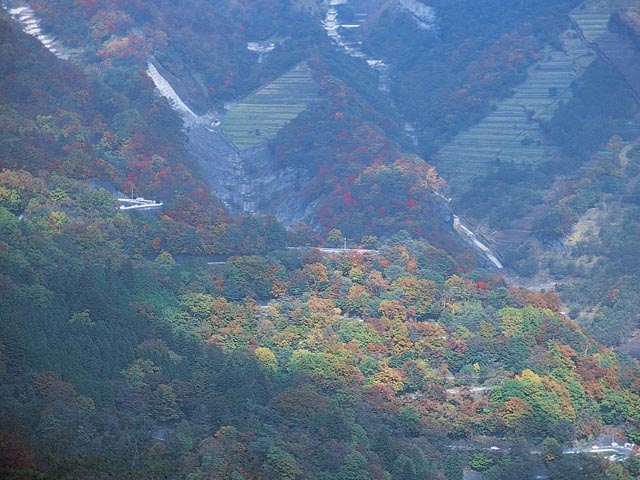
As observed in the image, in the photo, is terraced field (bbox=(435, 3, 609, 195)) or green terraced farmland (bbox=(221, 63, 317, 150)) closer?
green terraced farmland (bbox=(221, 63, 317, 150))

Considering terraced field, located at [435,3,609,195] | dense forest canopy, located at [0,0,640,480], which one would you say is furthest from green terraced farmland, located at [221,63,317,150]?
terraced field, located at [435,3,609,195]

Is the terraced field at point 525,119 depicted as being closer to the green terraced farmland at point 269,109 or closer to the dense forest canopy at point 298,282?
the dense forest canopy at point 298,282

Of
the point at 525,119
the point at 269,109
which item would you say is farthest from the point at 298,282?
the point at 525,119

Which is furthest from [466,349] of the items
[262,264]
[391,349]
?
[262,264]

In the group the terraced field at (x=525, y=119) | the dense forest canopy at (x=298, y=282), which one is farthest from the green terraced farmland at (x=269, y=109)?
the terraced field at (x=525, y=119)

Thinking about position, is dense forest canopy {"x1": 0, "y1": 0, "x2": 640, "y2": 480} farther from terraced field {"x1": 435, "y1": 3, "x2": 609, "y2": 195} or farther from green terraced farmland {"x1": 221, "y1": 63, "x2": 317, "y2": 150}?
terraced field {"x1": 435, "y1": 3, "x2": 609, "y2": 195}

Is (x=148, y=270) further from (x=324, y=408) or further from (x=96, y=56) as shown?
(x=96, y=56)

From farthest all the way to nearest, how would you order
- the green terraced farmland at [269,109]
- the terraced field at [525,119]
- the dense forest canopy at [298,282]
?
the terraced field at [525,119] → the green terraced farmland at [269,109] → the dense forest canopy at [298,282]
